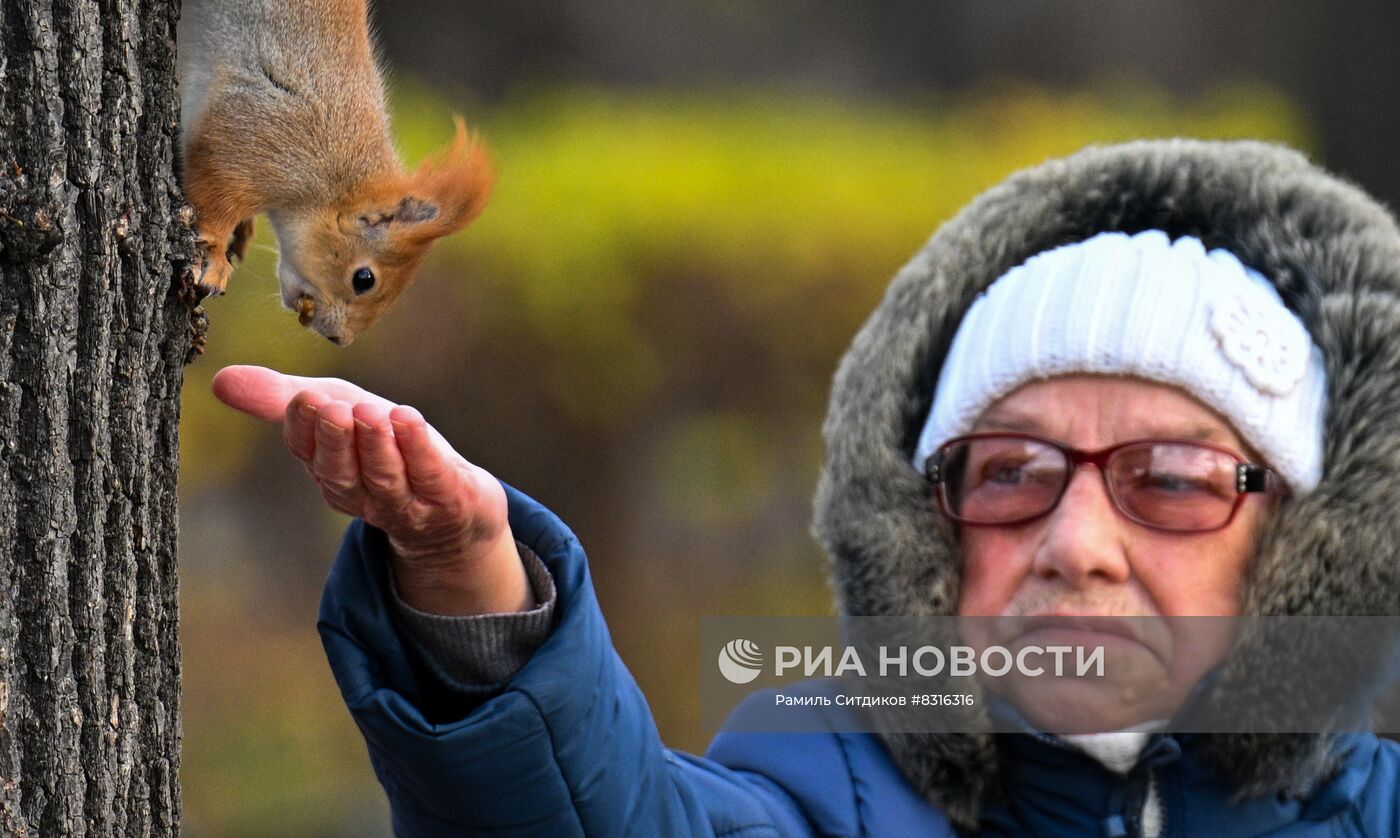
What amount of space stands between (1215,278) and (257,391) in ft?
2.44

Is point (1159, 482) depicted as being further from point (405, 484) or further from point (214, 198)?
point (214, 198)

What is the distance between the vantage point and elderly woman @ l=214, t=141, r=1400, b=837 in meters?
1.03

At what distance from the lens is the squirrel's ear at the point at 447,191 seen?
4.06 ft

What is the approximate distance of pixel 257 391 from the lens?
70 centimetres

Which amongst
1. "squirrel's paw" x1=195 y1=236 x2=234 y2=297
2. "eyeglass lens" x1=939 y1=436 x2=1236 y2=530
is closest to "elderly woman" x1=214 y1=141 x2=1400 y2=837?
"eyeglass lens" x1=939 y1=436 x2=1236 y2=530

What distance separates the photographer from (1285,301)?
1.12m

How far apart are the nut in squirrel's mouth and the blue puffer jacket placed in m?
0.46

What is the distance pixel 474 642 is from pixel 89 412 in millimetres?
245

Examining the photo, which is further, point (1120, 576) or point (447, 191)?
point (447, 191)

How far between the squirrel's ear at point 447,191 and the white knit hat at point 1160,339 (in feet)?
1.44

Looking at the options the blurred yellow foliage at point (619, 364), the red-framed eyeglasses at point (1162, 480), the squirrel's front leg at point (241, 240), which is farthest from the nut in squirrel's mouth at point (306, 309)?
the blurred yellow foliage at point (619, 364)
